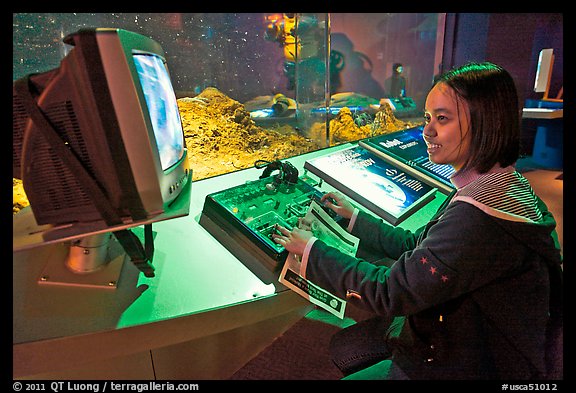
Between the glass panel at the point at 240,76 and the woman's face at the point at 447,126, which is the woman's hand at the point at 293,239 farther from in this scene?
the glass panel at the point at 240,76

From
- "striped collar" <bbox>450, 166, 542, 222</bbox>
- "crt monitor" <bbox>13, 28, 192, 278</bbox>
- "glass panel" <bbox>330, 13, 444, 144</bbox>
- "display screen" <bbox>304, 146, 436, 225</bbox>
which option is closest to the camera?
"crt monitor" <bbox>13, 28, 192, 278</bbox>

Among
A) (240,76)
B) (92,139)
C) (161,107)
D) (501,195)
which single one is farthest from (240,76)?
(501,195)

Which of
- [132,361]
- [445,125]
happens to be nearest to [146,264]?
[132,361]

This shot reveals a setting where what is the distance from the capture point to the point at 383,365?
1.03 m

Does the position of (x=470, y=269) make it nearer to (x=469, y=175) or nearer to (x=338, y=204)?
(x=469, y=175)

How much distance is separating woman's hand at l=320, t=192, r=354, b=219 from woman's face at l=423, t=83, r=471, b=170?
355 millimetres

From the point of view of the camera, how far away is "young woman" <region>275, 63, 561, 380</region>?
0.82 meters

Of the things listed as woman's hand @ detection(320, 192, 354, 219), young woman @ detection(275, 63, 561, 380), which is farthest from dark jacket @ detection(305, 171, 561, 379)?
woman's hand @ detection(320, 192, 354, 219)

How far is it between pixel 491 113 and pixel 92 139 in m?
0.90

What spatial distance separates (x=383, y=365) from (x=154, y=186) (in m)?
0.77

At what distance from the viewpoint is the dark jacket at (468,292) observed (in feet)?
2.68

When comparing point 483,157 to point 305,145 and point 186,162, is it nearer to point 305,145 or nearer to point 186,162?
point 186,162

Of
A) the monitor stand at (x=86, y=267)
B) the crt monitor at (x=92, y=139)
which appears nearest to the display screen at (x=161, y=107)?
the crt monitor at (x=92, y=139)

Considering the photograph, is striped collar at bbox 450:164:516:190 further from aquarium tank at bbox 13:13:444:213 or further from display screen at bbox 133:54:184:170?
aquarium tank at bbox 13:13:444:213
